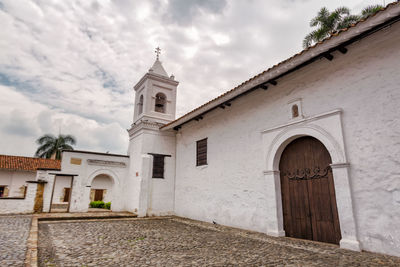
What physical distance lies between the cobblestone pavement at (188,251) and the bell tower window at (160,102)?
24.5 feet

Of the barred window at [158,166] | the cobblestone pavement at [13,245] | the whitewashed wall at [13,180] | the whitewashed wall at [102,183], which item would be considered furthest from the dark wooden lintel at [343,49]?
the whitewashed wall at [13,180]

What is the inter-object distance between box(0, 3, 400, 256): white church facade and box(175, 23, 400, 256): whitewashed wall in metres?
0.02

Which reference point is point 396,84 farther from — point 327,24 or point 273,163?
point 327,24

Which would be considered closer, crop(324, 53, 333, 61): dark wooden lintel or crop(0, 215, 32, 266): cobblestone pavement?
crop(0, 215, 32, 266): cobblestone pavement

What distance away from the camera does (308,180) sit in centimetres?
561

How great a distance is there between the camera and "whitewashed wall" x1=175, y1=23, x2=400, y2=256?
4223 mm

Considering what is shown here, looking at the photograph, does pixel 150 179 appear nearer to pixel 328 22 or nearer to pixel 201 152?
pixel 201 152

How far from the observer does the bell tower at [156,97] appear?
39.6 feet

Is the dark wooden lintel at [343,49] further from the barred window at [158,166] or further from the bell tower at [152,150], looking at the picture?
the barred window at [158,166]

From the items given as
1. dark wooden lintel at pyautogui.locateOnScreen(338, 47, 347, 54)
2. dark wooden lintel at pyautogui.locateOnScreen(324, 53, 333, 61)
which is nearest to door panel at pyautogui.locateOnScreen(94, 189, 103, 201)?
dark wooden lintel at pyautogui.locateOnScreen(324, 53, 333, 61)

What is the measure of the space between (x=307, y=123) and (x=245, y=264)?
3.50 metres

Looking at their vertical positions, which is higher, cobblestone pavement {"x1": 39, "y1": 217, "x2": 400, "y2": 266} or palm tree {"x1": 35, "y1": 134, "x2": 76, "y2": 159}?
palm tree {"x1": 35, "y1": 134, "x2": 76, "y2": 159}

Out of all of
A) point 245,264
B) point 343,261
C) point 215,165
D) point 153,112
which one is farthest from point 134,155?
point 343,261

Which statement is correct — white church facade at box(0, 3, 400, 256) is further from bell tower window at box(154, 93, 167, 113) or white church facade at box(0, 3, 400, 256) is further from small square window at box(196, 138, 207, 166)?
bell tower window at box(154, 93, 167, 113)
